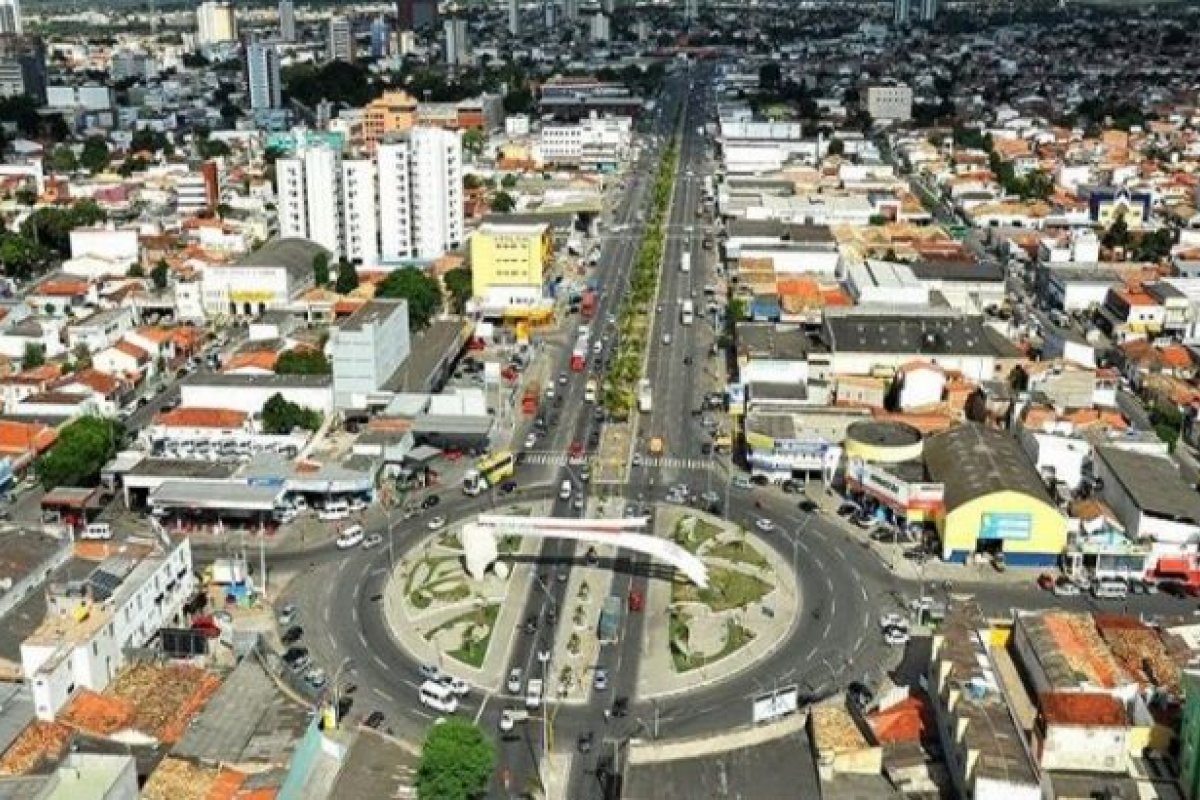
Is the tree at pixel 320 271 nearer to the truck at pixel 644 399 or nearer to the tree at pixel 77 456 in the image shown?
the truck at pixel 644 399

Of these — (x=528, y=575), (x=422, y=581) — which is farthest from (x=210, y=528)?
(x=528, y=575)

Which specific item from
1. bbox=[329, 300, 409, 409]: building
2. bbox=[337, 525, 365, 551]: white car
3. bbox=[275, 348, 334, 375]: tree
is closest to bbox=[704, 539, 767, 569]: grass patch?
bbox=[337, 525, 365, 551]: white car

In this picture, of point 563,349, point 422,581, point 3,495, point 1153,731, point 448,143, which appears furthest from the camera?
point 448,143

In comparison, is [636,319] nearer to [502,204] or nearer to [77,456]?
[502,204]

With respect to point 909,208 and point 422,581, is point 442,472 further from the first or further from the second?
point 909,208

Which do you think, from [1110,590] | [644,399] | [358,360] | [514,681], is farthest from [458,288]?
[1110,590]

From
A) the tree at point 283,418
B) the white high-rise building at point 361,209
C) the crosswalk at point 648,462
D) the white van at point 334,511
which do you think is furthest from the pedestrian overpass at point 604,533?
the white high-rise building at point 361,209
